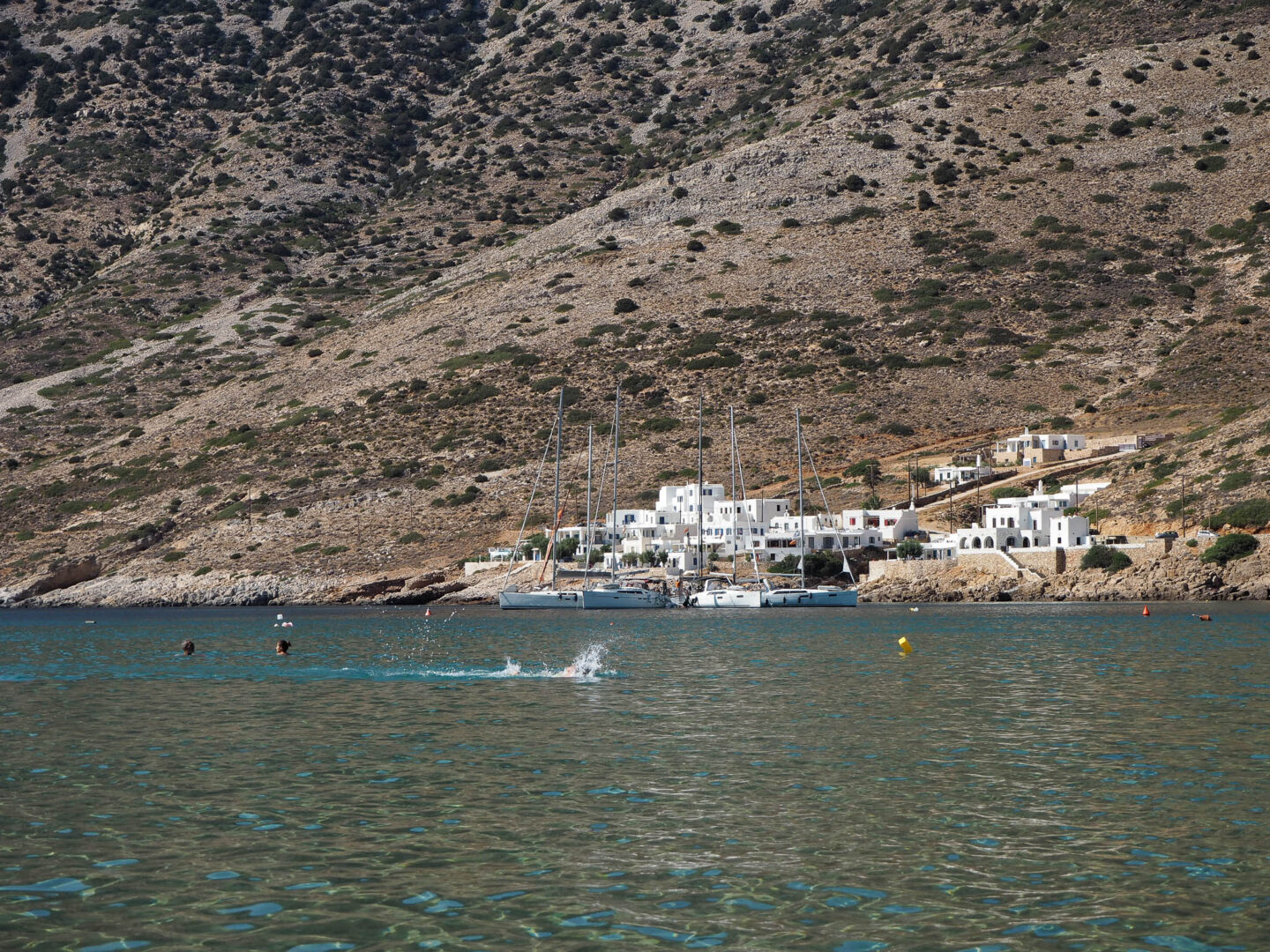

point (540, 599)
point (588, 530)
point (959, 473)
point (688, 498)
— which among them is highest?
point (959, 473)

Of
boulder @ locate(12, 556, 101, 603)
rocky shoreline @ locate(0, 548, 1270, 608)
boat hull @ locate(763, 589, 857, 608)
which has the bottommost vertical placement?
boat hull @ locate(763, 589, 857, 608)

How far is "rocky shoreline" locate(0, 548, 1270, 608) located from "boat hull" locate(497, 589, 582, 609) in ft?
18.7

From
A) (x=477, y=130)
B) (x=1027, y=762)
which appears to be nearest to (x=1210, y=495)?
(x=1027, y=762)

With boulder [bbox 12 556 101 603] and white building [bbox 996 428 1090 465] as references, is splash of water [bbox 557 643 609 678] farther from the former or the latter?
boulder [bbox 12 556 101 603]

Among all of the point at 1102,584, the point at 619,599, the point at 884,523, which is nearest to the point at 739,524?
the point at 884,523

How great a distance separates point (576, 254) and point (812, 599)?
63559 mm

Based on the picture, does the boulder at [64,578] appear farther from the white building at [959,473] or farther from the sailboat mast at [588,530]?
the white building at [959,473]

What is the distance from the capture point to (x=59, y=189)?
6393 inches

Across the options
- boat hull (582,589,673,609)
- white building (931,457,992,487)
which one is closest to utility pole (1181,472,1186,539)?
white building (931,457,992,487)

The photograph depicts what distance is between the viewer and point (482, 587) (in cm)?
9025

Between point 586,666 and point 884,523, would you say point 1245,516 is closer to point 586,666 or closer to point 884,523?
point 884,523

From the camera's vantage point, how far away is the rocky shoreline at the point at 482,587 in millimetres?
76000

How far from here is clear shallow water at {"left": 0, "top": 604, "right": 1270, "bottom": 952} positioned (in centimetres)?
1312

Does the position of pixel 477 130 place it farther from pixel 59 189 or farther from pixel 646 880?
pixel 646 880
